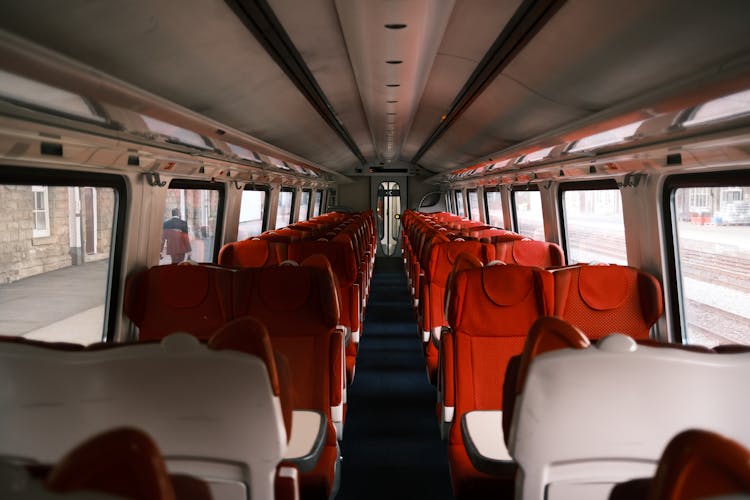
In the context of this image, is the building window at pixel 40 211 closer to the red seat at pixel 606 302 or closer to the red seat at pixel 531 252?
the red seat at pixel 606 302

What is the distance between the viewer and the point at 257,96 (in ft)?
18.0

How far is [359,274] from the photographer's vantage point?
7535 mm

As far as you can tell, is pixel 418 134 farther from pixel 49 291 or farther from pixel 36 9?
pixel 36 9

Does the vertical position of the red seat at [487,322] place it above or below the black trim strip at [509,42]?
below

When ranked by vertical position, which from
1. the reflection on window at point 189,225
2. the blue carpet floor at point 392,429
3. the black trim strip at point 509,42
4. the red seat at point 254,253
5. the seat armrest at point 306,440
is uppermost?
the black trim strip at point 509,42

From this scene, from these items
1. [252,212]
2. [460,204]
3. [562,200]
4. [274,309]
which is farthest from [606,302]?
[460,204]

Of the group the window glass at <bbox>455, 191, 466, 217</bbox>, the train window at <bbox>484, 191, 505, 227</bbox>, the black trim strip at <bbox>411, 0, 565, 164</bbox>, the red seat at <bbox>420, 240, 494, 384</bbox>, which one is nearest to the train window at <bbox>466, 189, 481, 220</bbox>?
the window glass at <bbox>455, 191, 466, 217</bbox>

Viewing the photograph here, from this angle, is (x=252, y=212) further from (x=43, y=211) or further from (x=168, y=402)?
(x=168, y=402)

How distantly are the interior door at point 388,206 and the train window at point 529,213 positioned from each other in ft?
40.0

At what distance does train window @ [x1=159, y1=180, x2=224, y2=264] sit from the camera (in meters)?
6.46

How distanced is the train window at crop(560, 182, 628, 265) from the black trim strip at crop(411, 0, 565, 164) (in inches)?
69.7

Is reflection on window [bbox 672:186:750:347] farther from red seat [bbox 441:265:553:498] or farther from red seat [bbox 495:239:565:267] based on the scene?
red seat [bbox 495:239:565:267]

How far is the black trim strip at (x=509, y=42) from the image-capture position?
3402mm

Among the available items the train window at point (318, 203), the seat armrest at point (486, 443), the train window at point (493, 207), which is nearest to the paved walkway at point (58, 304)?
the seat armrest at point (486, 443)
